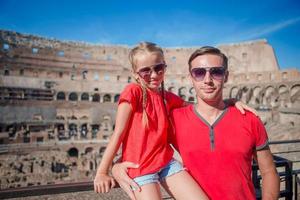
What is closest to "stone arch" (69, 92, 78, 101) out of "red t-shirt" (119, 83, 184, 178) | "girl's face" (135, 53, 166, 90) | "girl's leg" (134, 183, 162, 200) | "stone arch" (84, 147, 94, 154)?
"stone arch" (84, 147, 94, 154)

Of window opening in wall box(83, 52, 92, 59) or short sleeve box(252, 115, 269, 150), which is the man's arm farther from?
window opening in wall box(83, 52, 92, 59)

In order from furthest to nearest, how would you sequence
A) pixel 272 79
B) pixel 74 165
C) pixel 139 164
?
pixel 272 79, pixel 74 165, pixel 139 164

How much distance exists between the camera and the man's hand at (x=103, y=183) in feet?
5.45

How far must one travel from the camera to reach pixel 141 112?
73.3 inches

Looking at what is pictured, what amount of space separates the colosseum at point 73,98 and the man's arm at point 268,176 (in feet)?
30.9

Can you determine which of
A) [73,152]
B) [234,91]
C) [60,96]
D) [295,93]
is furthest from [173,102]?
[234,91]

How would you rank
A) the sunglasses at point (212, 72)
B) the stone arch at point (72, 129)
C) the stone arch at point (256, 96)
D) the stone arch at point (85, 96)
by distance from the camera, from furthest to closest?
the stone arch at point (85, 96) → the stone arch at point (256, 96) → the stone arch at point (72, 129) → the sunglasses at point (212, 72)

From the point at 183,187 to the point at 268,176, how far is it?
0.63 metres

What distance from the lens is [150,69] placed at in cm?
197

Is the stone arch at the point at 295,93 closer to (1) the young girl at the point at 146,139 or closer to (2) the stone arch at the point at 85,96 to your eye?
(2) the stone arch at the point at 85,96

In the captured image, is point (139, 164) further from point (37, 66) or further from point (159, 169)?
point (37, 66)

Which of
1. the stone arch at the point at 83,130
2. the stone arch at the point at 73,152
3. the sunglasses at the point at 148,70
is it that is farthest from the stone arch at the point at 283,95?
the sunglasses at the point at 148,70

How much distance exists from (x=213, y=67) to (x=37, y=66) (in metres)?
29.1

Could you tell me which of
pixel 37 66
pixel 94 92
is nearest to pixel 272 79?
pixel 94 92
